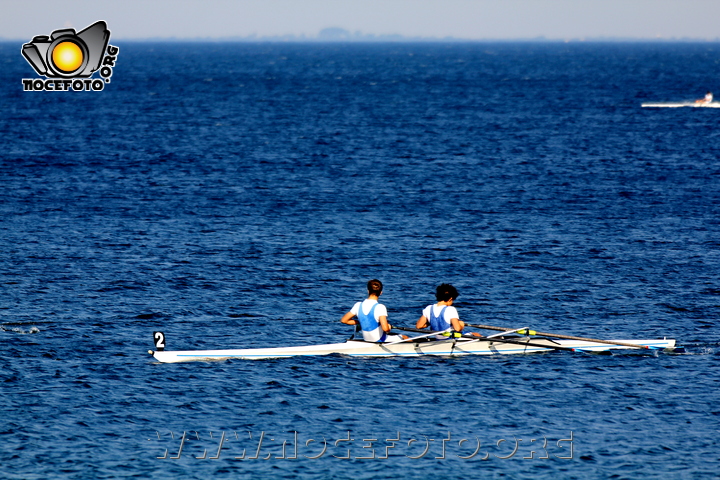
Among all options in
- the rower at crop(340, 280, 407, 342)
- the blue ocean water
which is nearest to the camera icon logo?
the blue ocean water

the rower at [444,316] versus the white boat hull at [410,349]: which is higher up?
the rower at [444,316]

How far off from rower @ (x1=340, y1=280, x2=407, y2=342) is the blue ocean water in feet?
2.36

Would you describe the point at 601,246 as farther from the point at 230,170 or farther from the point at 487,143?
the point at 487,143

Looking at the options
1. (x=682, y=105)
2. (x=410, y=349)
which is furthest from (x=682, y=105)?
(x=410, y=349)

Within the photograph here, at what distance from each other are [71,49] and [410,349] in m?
32.9

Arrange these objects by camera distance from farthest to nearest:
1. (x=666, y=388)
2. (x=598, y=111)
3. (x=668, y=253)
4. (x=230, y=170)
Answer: (x=598, y=111), (x=230, y=170), (x=668, y=253), (x=666, y=388)

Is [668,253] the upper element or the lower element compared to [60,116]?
lower

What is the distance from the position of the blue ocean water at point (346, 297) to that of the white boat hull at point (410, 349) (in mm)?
297

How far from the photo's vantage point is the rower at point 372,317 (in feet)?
70.6

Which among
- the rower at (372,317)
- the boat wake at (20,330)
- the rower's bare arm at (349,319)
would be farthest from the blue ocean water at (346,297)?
the rower's bare arm at (349,319)

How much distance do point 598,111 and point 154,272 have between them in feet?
240

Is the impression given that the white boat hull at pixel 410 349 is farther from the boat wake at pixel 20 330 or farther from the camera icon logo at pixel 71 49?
the camera icon logo at pixel 71 49

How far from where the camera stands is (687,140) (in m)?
69.8

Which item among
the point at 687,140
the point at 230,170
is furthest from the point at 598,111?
the point at 230,170
